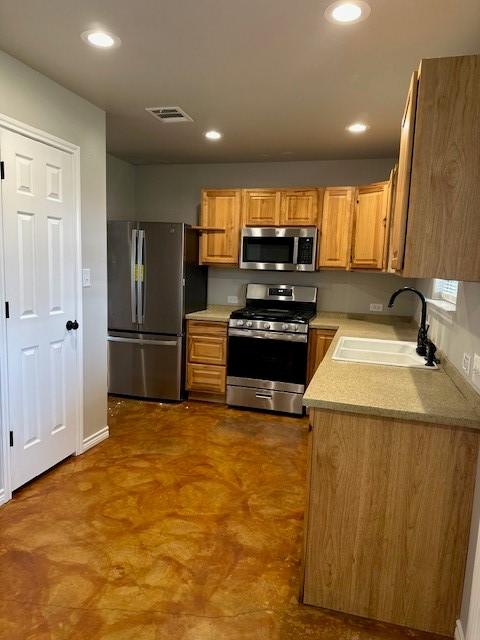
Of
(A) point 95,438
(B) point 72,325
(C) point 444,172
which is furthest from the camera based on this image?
(A) point 95,438

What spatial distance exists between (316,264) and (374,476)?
279 centimetres

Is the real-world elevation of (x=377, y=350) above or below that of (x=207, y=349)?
above

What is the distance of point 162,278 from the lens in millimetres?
4180

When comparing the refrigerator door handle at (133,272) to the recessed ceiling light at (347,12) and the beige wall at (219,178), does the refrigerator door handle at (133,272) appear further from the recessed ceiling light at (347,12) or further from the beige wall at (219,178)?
the recessed ceiling light at (347,12)

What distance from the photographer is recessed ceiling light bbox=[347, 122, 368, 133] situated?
328 centimetres

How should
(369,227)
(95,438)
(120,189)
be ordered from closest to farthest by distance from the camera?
(95,438), (369,227), (120,189)

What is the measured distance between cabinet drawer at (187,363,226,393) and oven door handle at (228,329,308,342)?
1.31ft

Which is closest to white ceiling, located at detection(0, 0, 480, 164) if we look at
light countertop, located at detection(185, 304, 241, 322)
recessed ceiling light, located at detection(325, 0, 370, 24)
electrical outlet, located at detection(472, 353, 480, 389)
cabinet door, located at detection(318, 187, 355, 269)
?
recessed ceiling light, located at detection(325, 0, 370, 24)

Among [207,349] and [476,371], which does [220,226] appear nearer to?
[207,349]

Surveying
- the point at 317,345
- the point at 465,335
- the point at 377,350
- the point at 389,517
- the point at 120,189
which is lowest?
the point at 389,517

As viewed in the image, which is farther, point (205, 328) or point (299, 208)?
point (205, 328)

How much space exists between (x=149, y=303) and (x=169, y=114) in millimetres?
1772

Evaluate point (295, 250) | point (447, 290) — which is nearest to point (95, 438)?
point (295, 250)

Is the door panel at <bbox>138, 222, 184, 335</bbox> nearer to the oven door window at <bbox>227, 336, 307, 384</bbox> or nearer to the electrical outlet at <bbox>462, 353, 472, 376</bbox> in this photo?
the oven door window at <bbox>227, 336, 307, 384</bbox>
